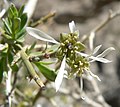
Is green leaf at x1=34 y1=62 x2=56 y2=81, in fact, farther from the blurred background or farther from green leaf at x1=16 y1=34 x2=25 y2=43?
the blurred background

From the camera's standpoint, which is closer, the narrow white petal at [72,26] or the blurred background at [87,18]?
the narrow white petal at [72,26]

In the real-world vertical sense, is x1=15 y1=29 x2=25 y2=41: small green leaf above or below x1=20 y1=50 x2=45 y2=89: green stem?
above

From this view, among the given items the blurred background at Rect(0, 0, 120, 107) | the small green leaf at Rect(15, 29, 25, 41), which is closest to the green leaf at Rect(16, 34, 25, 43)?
the small green leaf at Rect(15, 29, 25, 41)

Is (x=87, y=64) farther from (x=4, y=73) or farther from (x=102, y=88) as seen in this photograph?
(x=102, y=88)

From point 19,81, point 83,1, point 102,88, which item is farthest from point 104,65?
point 19,81

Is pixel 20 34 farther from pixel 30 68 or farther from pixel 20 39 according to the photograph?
pixel 30 68

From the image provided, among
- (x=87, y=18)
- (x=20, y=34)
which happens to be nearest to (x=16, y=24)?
(x=20, y=34)

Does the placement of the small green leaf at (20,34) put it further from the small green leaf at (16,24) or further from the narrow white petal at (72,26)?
the narrow white petal at (72,26)

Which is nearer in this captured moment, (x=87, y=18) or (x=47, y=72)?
(x=47, y=72)

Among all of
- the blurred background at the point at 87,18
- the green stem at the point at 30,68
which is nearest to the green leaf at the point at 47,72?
the green stem at the point at 30,68

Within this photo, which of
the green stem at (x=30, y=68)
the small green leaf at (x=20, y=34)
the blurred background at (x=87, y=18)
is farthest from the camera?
the blurred background at (x=87, y=18)

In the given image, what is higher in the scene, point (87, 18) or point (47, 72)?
point (47, 72)
